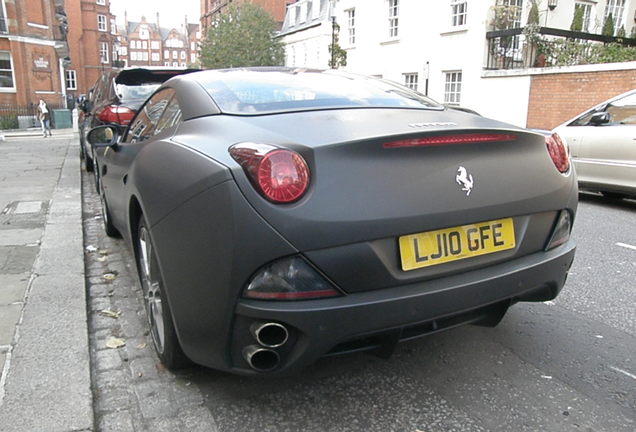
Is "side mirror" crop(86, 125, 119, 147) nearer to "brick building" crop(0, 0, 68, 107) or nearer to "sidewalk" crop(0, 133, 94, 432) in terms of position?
"sidewalk" crop(0, 133, 94, 432)

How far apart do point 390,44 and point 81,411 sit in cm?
2385

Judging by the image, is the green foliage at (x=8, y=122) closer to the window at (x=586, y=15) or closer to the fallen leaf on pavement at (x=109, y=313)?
the window at (x=586, y=15)

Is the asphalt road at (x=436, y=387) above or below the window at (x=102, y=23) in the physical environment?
below

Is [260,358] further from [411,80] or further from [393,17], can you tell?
[393,17]

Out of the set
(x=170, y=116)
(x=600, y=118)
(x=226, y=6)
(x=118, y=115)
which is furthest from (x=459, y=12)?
(x=226, y=6)

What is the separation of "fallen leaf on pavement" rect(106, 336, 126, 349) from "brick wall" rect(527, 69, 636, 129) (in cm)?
1430

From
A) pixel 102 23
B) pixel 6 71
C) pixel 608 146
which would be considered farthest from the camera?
pixel 102 23

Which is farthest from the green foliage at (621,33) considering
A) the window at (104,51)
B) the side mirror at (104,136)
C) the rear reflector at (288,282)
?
the window at (104,51)

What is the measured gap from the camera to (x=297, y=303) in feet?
6.19

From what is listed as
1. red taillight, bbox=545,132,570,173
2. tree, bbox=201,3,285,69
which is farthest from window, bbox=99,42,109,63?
red taillight, bbox=545,132,570,173

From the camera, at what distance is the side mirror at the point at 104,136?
12.8 feet

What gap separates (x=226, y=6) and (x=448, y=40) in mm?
50567

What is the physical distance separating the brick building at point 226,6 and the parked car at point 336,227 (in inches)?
1877

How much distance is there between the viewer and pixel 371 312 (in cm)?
194
